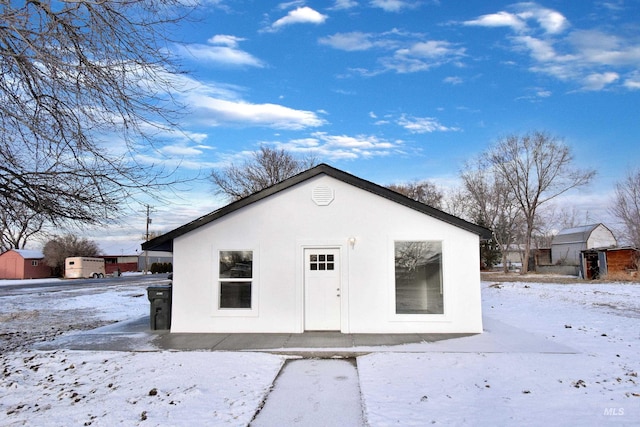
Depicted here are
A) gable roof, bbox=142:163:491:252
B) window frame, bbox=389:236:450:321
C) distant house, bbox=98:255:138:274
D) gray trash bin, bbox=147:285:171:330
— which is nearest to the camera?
window frame, bbox=389:236:450:321

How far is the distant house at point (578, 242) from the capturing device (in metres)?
42.2

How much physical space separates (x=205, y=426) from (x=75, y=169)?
3.60 m

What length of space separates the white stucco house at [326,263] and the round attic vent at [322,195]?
0.08ft

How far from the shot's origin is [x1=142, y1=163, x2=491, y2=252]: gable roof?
1030cm

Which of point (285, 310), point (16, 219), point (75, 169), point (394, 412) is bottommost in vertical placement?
point (394, 412)

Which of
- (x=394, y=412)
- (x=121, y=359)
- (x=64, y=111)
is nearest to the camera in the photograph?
(x=394, y=412)

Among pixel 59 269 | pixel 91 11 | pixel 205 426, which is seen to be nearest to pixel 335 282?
pixel 205 426

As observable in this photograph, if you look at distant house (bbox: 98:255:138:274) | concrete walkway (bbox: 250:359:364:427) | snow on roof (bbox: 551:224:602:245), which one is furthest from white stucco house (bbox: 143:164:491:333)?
distant house (bbox: 98:255:138:274)

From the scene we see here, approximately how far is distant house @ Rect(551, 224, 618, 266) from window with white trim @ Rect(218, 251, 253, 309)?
4045cm

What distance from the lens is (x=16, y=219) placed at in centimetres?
578

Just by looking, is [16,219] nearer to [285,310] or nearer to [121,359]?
[121,359]

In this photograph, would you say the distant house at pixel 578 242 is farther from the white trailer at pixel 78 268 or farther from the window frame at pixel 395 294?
the white trailer at pixel 78 268

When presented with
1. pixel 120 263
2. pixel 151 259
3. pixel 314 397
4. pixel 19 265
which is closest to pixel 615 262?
pixel 314 397

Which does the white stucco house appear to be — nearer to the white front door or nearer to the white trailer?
the white front door
